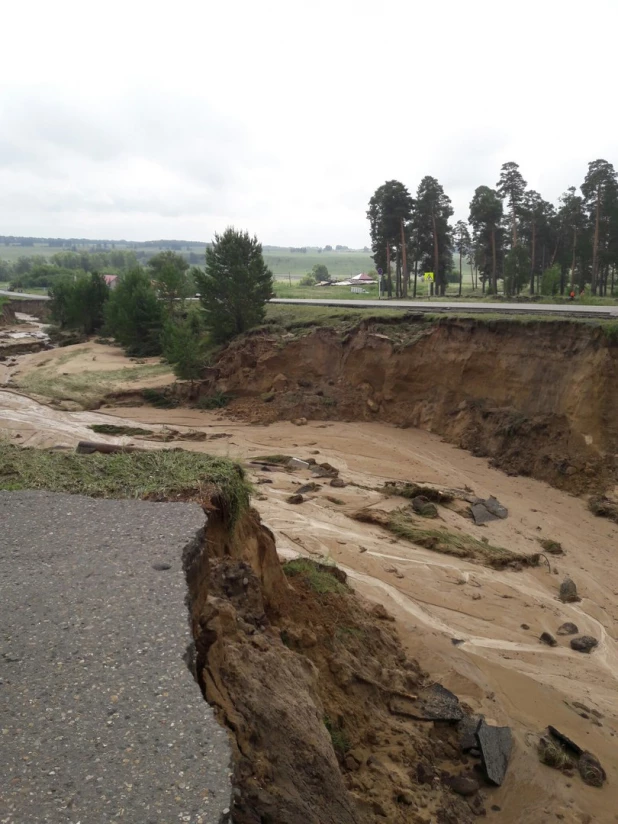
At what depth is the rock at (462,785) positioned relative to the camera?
767 centimetres

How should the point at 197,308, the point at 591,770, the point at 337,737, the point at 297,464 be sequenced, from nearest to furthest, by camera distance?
the point at 337,737, the point at 591,770, the point at 297,464, the point at 197,308

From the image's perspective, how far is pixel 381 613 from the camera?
11.9 metres

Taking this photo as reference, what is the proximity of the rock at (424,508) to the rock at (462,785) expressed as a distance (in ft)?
34.0

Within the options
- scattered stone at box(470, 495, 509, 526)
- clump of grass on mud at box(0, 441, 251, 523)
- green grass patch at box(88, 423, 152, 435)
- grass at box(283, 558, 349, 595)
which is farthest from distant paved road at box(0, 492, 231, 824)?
green grass patch at box(88, 423, 152, 435)

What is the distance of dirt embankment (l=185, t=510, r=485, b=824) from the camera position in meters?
5.39

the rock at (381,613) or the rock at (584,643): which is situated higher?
the rock at (381,613)

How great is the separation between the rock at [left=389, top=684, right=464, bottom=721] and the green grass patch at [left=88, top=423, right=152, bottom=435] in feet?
67.5

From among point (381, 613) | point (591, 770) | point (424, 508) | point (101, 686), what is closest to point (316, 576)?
point (381, 613)

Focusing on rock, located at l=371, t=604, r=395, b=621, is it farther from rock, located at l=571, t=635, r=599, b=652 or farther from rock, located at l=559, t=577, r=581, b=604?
rock, located at l=559, t=577, r=581, b=604

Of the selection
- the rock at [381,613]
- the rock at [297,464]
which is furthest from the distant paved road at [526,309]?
the rock at [381,613]

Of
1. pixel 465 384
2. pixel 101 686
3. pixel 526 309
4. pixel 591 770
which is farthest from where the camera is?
pixel 526 309

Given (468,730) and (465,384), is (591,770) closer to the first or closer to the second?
(468,730)

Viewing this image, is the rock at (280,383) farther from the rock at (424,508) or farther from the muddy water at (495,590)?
the rock at (424,508)

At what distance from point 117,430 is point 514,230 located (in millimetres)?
36097
